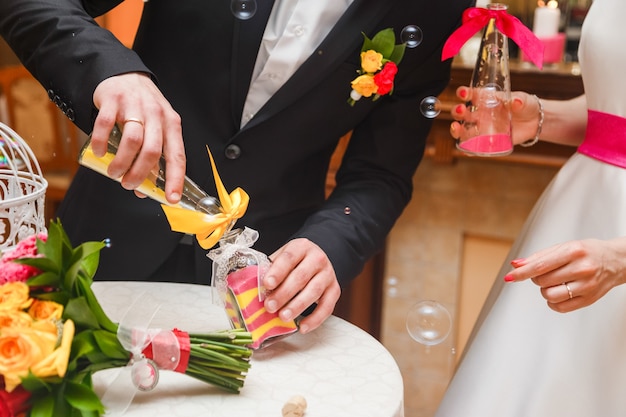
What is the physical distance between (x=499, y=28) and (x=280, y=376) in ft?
2.00

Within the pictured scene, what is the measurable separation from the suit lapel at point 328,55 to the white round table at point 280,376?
0.31 metres

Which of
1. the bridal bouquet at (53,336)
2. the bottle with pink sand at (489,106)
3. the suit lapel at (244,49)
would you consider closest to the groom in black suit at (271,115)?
the suit lapel at (244,49)

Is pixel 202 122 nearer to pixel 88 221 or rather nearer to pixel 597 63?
pixel 88 221

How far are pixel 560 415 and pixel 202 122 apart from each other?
717 mm

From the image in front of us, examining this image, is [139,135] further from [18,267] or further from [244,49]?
[244,49]

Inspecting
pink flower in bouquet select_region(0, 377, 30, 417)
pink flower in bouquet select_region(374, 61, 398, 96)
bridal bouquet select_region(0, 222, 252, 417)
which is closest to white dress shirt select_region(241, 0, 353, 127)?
pink flower in bouquet select_region(374, 61, 398, 96)

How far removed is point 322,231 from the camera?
117 cm

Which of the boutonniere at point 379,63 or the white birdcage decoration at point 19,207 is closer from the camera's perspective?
the white birdcage decoration at point 19,207

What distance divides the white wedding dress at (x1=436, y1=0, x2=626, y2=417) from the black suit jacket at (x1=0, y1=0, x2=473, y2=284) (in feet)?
0.77

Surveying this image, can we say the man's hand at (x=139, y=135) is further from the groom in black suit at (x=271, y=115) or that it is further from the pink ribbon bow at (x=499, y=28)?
the pink ribbon bow at (x=499, y=28)

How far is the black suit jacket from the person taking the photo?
1.19 meters

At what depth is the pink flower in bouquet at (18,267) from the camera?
82 centimetres

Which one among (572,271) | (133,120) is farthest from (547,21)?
(133,120)

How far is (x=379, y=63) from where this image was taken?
3.95ft
